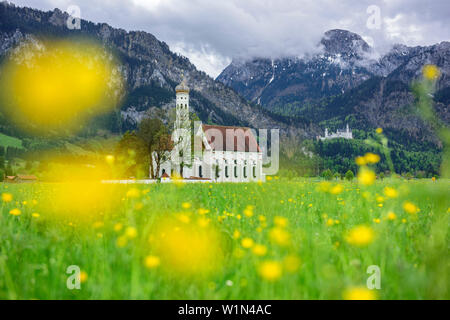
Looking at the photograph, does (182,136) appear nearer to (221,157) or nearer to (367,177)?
(221,157)

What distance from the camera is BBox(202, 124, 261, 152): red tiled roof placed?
63.4 metres

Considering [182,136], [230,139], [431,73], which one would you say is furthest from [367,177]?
[230,139]

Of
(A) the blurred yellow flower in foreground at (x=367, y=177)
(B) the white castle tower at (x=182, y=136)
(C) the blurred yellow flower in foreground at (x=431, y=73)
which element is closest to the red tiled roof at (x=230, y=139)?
(B) the white castle tower at (x=182, y=136)

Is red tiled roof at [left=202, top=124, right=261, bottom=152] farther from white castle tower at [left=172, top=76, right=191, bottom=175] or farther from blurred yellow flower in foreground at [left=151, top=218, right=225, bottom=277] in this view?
blurred yellow flower in foreground at [left=151, top=218, right=225, bottom=277]

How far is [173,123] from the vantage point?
45625mm

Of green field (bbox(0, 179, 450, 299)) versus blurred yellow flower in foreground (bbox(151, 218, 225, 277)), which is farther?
blurred yellow flower in foreground (bbox(151, 218, 225, 277))

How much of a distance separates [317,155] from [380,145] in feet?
663

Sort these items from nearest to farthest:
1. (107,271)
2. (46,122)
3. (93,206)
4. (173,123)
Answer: (107,271) → (93,206) → (173,123) → (46,122)

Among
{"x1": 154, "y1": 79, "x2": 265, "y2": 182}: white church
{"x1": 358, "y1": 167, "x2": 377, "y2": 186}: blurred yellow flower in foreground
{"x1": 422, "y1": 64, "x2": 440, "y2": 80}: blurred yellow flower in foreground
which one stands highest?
{"x1": 154, "y1": 79, "x2": 265, "y2": 182}: white church

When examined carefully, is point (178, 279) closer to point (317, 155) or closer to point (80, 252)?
point (80, 252)

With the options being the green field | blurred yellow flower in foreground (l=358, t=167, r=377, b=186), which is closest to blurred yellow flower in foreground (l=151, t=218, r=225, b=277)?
the green field

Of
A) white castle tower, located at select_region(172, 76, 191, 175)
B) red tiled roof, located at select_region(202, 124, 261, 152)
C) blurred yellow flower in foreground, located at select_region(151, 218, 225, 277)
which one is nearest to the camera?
blurred yellow flower in foreground, located at select_region(151, 218, 225, 277)
